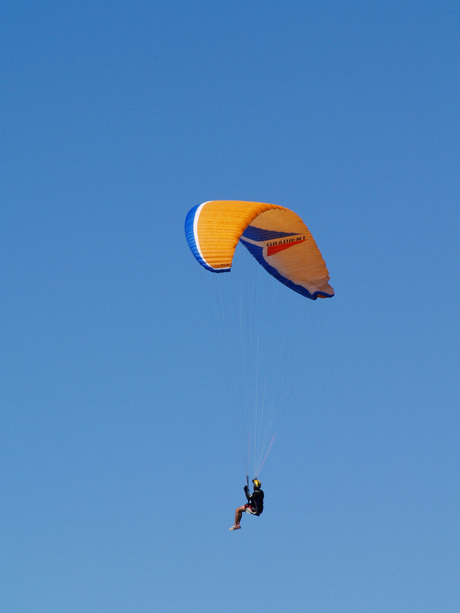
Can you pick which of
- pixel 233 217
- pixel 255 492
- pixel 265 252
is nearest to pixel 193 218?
pixel 233 217

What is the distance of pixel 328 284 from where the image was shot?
4016cm

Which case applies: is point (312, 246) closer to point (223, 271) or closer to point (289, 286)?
point (289, 286)

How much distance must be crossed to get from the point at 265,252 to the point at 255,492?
25.0ft

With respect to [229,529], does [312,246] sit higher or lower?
higher

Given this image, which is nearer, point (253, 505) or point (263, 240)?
point (253, 505)

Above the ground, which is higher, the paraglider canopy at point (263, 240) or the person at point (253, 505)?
the paraglider canopy at point (263, 240)

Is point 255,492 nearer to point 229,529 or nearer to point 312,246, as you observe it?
point 229,529

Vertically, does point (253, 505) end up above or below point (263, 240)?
below

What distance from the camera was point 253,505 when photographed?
117ft

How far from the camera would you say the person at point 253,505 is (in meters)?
35.5

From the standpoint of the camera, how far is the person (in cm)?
3553

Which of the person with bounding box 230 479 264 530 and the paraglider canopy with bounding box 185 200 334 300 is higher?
the paraglider canopy with bounding box 185 200 334 300

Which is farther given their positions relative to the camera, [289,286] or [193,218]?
[289,286]

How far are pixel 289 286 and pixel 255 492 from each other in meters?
7.20
